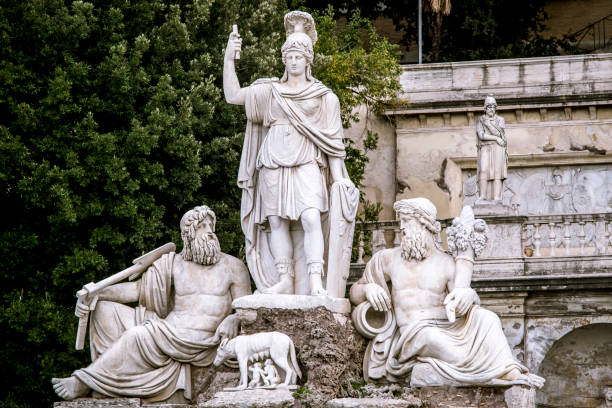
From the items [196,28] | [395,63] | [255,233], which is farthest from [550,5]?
[255,233]

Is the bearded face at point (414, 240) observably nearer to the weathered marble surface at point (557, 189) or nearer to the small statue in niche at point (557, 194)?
the weathered marble surface at point (557, 189)

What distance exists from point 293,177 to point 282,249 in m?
0.64

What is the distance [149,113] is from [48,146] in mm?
1431

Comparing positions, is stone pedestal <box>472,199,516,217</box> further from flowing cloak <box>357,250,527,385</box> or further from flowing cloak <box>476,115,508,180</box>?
flowing cloak <box>357,250,527,385</box>

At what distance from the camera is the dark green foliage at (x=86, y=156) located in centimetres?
1783

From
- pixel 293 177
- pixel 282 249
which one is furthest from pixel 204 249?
pixel 293 177

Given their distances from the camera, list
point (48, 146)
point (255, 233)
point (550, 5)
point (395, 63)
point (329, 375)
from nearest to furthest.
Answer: point (329, 375), point (255, 233), point (48, 146), point (395, 63), point (550, 5)

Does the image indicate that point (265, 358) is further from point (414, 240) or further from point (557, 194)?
point (557, 194)

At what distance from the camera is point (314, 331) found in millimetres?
11812

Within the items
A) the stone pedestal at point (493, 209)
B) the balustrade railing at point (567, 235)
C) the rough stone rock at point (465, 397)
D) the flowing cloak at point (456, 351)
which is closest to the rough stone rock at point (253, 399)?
the flowing cloak at point (456, 351)

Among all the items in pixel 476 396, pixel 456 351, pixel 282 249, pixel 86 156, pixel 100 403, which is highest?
pixel 86 156

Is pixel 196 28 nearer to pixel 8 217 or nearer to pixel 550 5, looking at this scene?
pixel 8 217

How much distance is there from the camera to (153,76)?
1925 cm

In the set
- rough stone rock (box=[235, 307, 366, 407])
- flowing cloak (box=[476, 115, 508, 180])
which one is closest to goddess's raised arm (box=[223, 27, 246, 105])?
rough stone rock (box=[235, 307, 366, 407])
